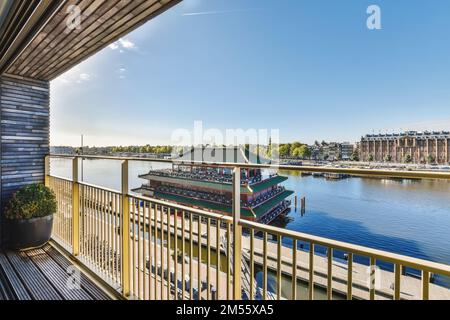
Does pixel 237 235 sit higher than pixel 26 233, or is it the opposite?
pixel 237 235

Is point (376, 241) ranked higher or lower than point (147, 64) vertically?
lower

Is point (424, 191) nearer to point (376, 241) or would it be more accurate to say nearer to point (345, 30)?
point (376, 241)

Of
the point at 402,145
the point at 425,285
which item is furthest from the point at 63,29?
the point at 402,145

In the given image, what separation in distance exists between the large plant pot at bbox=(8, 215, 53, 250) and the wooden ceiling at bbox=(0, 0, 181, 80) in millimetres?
2031

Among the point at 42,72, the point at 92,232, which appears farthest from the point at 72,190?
the point at 42,72

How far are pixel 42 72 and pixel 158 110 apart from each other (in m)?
12.3

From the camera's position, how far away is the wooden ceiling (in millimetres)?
1826

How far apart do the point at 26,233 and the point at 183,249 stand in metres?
2.54

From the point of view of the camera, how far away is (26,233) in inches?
118

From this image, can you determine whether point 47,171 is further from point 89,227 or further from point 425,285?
point 425,285
